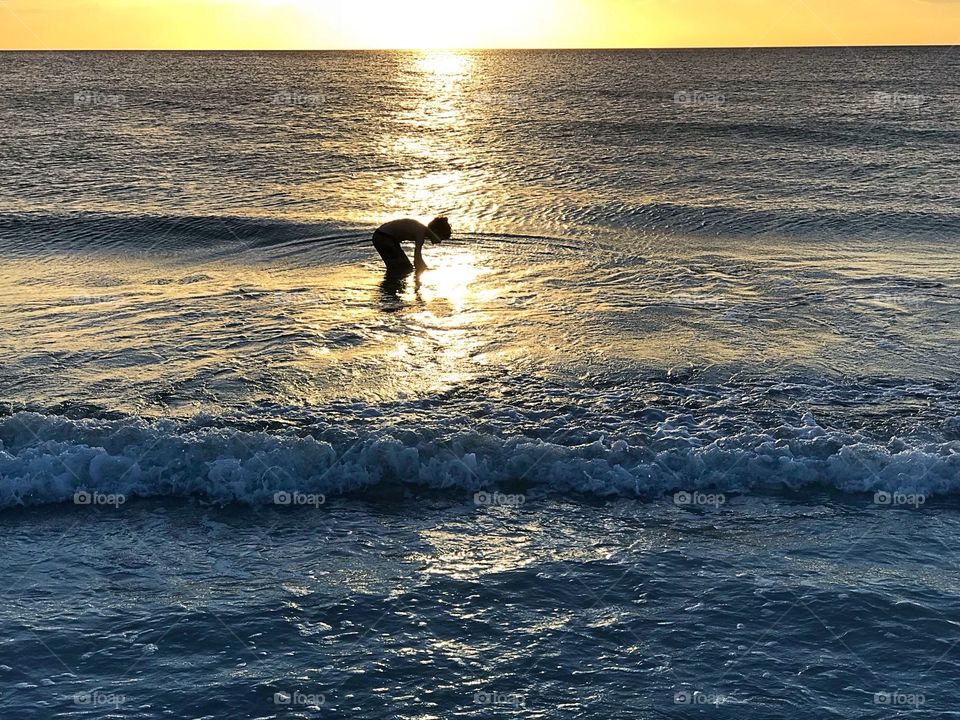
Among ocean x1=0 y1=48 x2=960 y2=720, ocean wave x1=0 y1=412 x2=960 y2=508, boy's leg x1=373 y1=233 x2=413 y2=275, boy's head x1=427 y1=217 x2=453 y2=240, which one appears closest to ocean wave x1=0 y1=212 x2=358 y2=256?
ocean x1=0 y1=48 x2=960 y2=720

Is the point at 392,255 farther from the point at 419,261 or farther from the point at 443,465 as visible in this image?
the point at 443,465

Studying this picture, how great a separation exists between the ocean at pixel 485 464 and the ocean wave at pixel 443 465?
1.4 inches

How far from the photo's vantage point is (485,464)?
8.48m

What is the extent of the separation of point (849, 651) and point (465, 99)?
2110 inches

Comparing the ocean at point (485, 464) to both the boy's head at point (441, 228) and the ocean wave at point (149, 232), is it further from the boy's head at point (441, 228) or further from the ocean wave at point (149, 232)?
the boy's head at point (441, 228)

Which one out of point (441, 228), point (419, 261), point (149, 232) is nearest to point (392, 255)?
point (419, 261)

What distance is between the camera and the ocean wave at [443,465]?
26.9ft

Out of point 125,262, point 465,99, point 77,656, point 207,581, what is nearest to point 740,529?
point 207,581

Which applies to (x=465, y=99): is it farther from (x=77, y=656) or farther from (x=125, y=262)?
(x=77, y=656)

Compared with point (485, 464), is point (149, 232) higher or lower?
higher

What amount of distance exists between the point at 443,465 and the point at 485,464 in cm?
41

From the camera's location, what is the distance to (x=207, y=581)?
6645 millimetres

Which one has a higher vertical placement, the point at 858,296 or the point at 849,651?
the point at 858,296

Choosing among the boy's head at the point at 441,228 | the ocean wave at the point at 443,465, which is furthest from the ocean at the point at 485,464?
the boy's head at the point at 441,228
